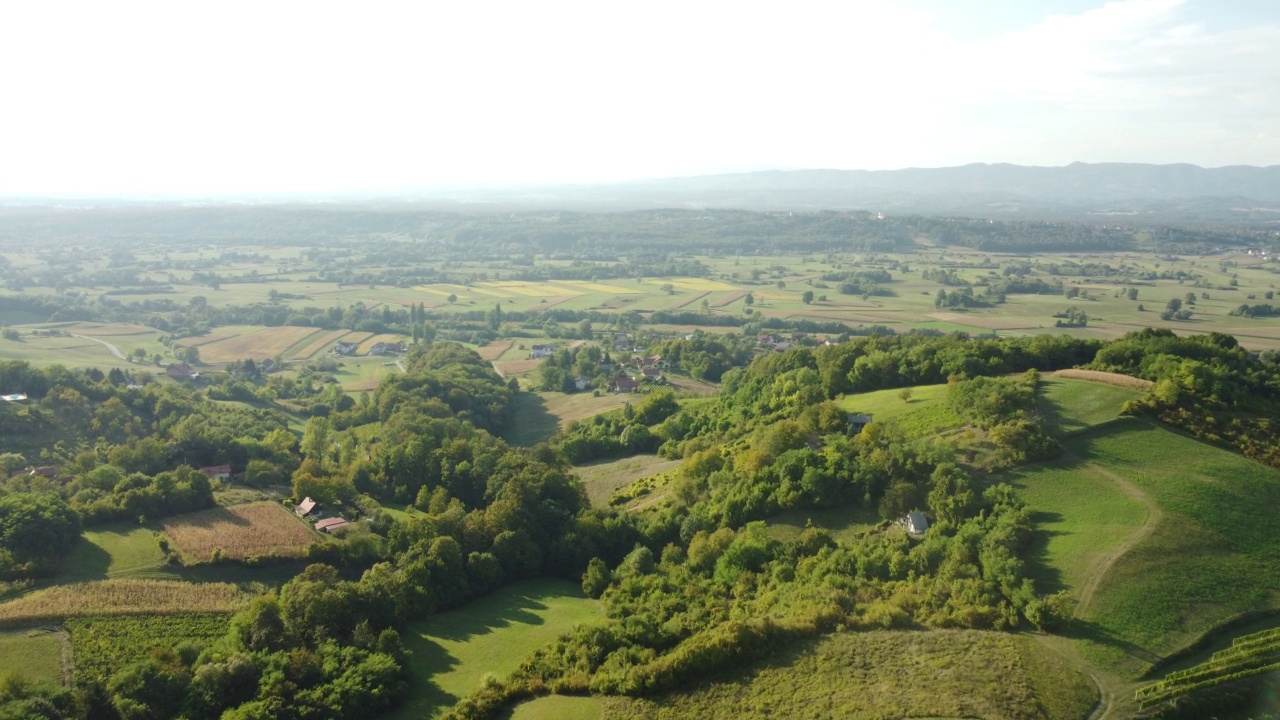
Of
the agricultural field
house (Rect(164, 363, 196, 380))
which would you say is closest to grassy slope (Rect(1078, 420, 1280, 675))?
the agricultural field

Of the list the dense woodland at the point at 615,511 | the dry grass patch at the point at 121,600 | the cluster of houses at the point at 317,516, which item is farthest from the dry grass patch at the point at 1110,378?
the dry grass patch at the point at 121,600

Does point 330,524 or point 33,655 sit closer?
point 33,655

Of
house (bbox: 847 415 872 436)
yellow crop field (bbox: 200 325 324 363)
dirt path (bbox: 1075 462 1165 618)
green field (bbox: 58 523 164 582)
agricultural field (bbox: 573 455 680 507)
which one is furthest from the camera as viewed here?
yellow crop field (bbox: 200 325 324 363)

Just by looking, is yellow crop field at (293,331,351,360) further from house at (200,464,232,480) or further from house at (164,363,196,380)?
house at (200,464,232,480)

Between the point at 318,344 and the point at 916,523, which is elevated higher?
the point at 916,523

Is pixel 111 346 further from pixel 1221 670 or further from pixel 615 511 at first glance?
pixel 1221 670

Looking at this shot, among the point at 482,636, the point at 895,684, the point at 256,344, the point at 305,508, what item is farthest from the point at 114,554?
the point at 256,344
